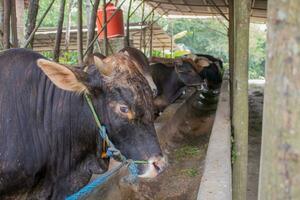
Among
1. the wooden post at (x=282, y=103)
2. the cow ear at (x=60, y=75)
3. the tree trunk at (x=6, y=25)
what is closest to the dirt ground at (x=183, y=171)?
the tree trunk at (x=6, y=25)

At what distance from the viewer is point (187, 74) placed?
949cm

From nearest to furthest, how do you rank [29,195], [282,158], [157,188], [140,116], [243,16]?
1. [282,158]
2. [140,116]
3. [29,195]
4. [243,16]
5. [157,188]

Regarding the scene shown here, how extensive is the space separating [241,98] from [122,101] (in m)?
1.86

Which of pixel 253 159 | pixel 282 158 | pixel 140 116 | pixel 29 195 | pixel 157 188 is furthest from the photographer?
pixel 253 159

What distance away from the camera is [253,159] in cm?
635

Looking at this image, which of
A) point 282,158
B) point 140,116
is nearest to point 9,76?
point 140,116

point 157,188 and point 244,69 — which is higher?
point 244,69

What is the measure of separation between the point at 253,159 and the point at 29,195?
425 centimetres

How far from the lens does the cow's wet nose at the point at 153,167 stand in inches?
103

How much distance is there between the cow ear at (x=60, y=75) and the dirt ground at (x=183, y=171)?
97.2 inches

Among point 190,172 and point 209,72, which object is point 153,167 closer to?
point 190,172

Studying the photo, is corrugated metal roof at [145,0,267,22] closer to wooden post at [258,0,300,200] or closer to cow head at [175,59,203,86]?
cow head at [175,59,203,86]

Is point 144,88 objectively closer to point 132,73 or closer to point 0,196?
point 132,73

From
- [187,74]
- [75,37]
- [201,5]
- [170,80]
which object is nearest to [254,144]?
[170,80]
